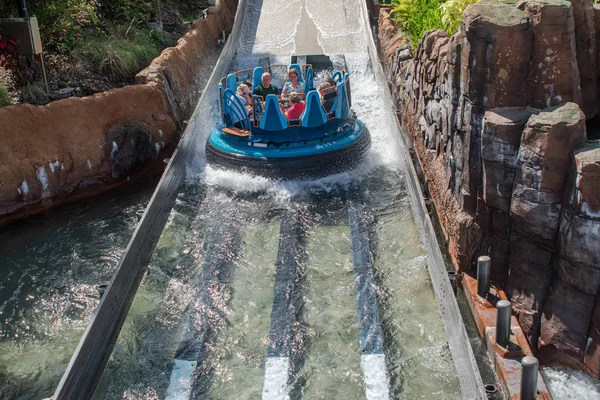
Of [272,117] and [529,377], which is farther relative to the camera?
[272,117]

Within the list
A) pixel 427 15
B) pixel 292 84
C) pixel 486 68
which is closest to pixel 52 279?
pixel 292 84

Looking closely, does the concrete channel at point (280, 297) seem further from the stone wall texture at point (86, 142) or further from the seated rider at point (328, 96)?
the seated rider at point (328, 96)

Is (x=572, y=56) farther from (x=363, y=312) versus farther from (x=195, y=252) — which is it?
(x=195, y=252)

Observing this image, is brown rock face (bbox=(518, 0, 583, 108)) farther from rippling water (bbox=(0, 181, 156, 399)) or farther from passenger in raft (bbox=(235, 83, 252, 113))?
rippling water (bbox=(0, 181, 156, 399))

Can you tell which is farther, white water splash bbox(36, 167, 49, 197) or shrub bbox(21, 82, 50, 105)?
shrub bbox(21, 82, 50, 105)

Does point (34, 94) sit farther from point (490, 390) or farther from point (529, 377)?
point (529, 377)

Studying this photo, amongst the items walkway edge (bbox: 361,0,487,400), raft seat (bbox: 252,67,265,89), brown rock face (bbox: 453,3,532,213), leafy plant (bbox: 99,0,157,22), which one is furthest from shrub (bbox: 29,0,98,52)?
brown rock face (bbox: 453,3,532,213)
